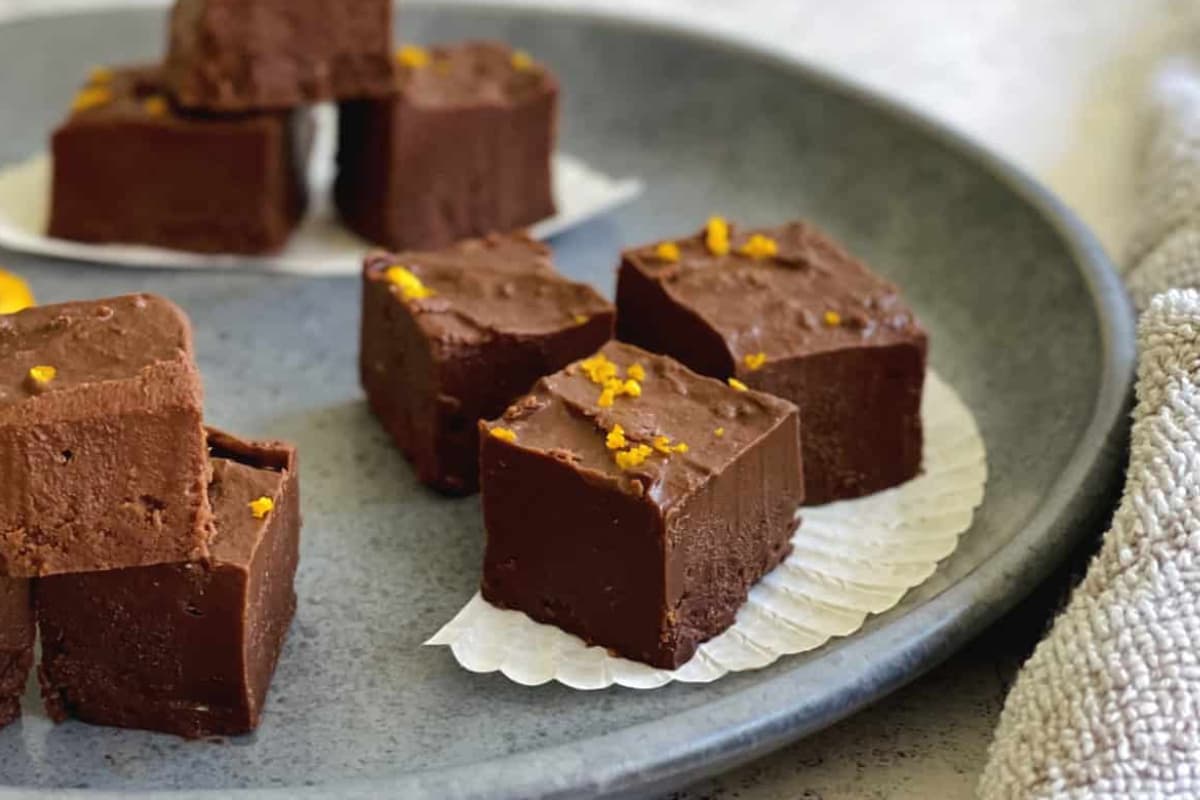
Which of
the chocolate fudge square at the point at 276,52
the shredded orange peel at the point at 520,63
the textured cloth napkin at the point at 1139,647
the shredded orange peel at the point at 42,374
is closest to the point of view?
the textured cloth napkin at the point at 1139,647

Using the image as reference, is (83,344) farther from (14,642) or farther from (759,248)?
(759,248)

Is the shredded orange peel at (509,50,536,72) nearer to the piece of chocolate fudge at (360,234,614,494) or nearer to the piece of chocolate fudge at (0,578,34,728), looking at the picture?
the piece of chocolate fudge at (360,234,614,494)

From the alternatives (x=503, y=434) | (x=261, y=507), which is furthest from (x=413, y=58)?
(x=261, y=507)

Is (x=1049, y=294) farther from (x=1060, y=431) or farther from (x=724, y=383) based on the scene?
(x=724, y=383)

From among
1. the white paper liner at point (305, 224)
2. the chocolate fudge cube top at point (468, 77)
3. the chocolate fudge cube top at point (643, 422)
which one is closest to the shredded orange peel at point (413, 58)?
the chocolate fudge cube top at point (468, 77)

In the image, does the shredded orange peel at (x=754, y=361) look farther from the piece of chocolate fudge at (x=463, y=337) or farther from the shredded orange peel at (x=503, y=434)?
the shredded orange peel at (x=503, y=434)

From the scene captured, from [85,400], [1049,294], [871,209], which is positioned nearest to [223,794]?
[85,400]

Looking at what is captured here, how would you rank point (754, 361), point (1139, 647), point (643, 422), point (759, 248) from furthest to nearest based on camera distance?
1. point (759, 248)
2. point (754, 361)
3. point (643, 422)
4. point (1139, 647)
